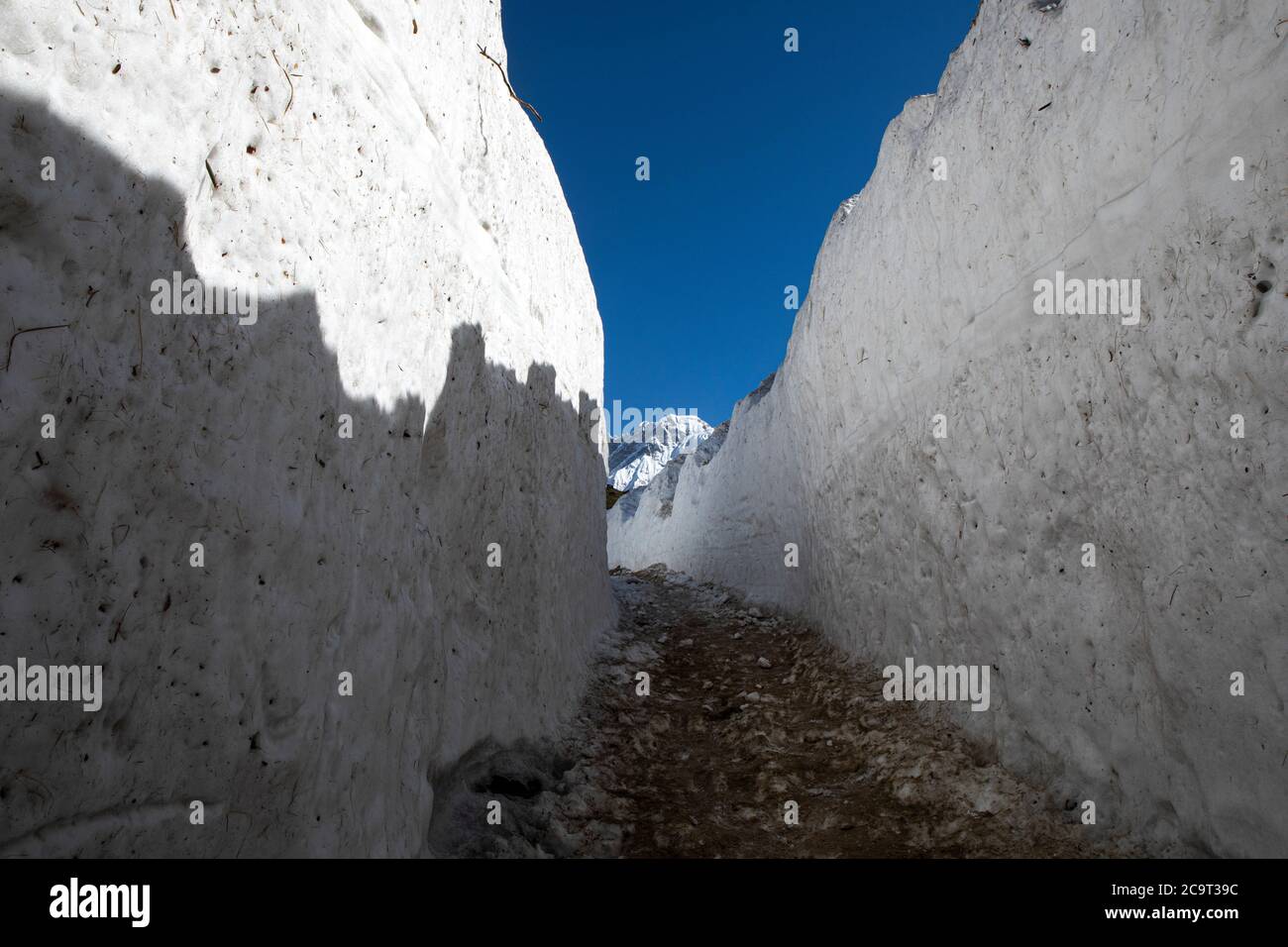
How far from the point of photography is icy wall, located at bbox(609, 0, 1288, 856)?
2.72 meters

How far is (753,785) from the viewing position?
4.71 m

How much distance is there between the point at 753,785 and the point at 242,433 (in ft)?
12.9

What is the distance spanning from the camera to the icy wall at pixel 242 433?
167 centimetres

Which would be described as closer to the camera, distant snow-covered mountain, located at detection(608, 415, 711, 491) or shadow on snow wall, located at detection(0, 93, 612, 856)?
shadow on snow wall, located at detection(0, 93, 612, 856)

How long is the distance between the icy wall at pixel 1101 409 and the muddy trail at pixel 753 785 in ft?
1.21

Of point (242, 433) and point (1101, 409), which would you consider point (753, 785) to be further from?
point (242, 433)

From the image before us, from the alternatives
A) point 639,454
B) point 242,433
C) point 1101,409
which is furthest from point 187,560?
point 639,454

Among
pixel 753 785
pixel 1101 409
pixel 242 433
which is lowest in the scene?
pixel 753 785

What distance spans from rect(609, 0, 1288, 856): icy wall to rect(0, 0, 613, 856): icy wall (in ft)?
10.8

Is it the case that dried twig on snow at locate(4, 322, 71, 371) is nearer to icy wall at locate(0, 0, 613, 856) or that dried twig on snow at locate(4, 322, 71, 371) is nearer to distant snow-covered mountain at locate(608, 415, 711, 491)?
icy wall at locate(0, 0, 613, 856)

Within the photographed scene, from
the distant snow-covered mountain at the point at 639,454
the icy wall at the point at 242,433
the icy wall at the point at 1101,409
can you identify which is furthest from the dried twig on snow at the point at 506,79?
the distant snow-covered mountain at the point at 639,454

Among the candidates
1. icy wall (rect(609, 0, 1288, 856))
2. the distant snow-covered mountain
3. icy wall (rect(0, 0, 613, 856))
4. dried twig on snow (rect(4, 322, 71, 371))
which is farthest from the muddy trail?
the distant snow-covered mountain
